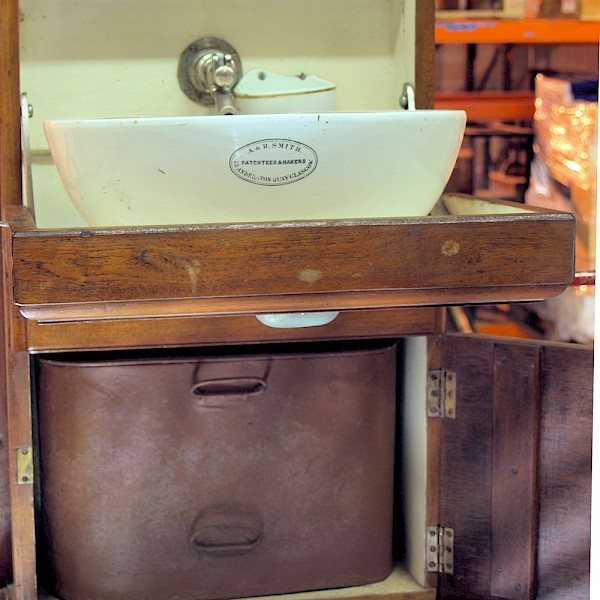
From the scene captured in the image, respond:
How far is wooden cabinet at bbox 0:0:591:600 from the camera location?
107cm

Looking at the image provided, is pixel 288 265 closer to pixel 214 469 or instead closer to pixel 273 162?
pixel 273 162

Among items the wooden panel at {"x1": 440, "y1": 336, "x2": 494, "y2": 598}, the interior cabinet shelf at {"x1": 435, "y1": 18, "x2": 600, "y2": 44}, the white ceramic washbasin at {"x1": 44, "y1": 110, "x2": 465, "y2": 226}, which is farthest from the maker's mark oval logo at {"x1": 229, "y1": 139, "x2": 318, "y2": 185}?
the interior cabinet shelf at {"x1": 435, "y1": 18, "x2": 600, "y2": 44}

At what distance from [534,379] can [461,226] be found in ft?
1.51

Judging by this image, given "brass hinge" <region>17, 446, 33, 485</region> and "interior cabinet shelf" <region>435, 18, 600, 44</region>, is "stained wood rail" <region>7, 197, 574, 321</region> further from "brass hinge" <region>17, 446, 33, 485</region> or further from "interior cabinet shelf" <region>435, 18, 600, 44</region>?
"interior cabinet shelf" <region>435, 18, 600, 44</region>

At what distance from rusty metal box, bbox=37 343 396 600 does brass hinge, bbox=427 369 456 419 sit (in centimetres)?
7

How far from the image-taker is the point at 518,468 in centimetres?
152

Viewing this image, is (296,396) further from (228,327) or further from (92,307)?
(92,307)

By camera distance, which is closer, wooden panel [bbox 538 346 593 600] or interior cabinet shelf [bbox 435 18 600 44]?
wooden panel [bbox 538 346 593 600]

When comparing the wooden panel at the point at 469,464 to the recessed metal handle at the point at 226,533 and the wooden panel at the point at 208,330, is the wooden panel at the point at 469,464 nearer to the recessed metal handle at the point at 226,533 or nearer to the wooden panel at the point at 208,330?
the wooden panel at the point at 208,330

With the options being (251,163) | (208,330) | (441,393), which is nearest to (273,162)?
(251,163)

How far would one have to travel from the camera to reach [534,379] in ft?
4.90

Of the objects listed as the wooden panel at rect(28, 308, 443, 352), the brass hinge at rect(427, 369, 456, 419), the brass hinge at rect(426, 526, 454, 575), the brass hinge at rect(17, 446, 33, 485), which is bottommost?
the brass hinge at rect(426, 526, 454, 575)

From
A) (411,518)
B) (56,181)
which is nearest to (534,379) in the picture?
(411,518)

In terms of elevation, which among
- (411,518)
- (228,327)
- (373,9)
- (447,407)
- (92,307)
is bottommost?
(411,518)
